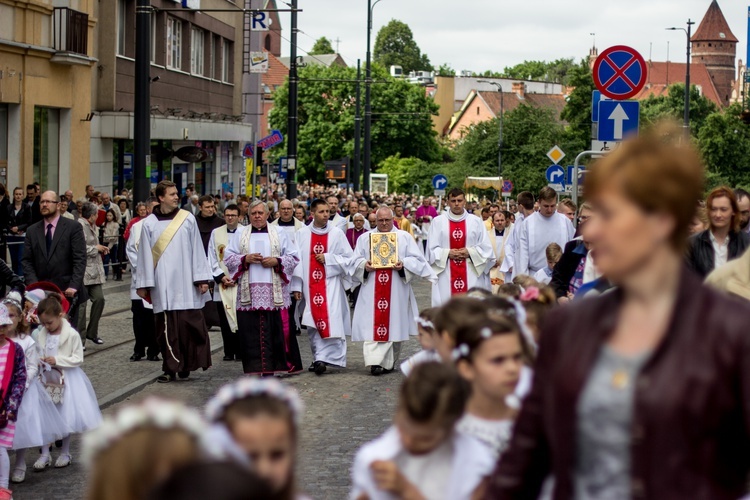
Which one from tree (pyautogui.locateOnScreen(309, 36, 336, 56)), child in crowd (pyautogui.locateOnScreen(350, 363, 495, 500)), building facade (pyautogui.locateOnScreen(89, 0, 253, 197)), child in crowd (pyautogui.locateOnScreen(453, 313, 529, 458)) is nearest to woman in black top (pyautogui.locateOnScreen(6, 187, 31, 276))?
building facade (pyautogui.locateOnScreen(89, 0, 253, 197))

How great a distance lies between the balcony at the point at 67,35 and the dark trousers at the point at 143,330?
45.5 ft

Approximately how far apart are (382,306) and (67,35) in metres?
14.8

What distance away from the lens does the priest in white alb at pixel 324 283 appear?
15.0m

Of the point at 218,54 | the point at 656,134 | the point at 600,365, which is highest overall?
the point at 218,54

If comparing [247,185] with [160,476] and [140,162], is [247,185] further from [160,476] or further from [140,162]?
[160,476]

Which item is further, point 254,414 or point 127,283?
point 127,283

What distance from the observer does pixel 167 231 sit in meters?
13.7

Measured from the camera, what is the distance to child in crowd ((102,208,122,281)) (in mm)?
24859

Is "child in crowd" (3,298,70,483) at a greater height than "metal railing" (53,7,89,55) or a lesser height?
lesser

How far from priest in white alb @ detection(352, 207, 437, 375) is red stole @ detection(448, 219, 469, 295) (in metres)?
0.60

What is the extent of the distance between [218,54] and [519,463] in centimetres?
4573

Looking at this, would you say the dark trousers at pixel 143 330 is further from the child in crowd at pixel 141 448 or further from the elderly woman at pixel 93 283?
the child in crowd at pixel 141 448

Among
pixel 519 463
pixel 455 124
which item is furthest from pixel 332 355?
pixel 455 124

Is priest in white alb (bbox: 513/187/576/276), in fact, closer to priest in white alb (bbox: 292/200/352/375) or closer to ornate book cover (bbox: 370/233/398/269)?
ornate book cover (bbox: 370/233/398/269)
